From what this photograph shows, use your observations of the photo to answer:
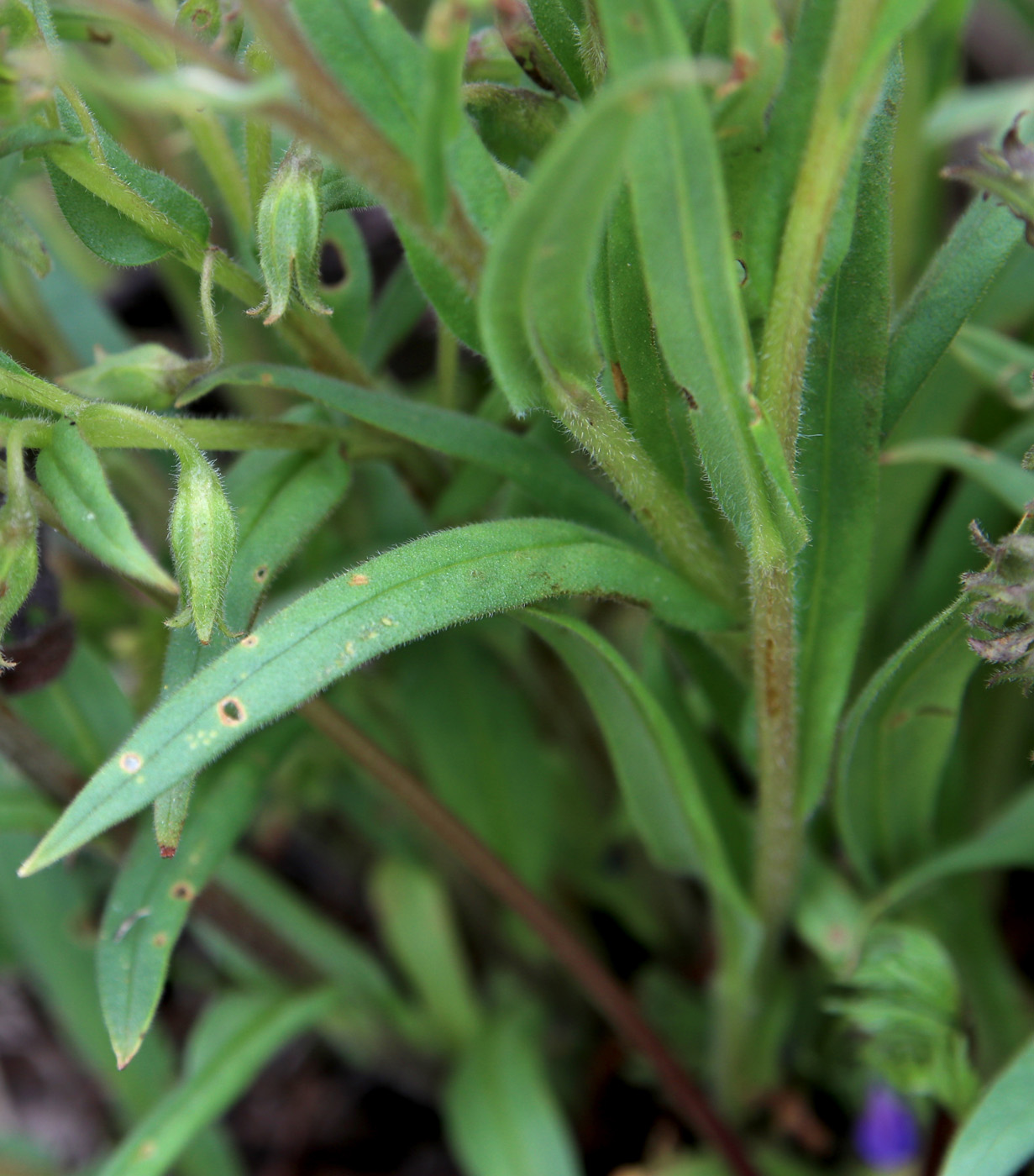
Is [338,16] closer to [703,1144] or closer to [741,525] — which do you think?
[741,525]

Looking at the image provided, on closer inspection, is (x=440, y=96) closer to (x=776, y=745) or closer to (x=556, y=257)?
(x=556, y=257)

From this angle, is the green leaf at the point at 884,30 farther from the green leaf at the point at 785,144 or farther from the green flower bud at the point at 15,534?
the green flower bud at the point at 15,534

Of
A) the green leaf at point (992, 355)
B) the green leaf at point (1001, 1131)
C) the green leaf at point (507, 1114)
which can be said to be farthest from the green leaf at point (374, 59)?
the green leaf at point (507, 1114)

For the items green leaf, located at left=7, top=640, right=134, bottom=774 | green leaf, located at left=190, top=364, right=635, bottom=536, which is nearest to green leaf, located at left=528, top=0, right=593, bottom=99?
green leaf, located at left=190, top=364, right=635, bottom=536

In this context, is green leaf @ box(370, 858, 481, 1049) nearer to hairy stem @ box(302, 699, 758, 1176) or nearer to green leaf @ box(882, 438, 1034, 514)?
hairy stem @ box(302, 699, 758, 1176)

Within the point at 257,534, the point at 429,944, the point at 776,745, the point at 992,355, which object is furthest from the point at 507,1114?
the point at 992,355

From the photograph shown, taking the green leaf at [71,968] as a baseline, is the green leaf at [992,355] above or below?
above

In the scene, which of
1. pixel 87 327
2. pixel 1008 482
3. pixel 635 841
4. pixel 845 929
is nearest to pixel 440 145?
pixel 1008 482
